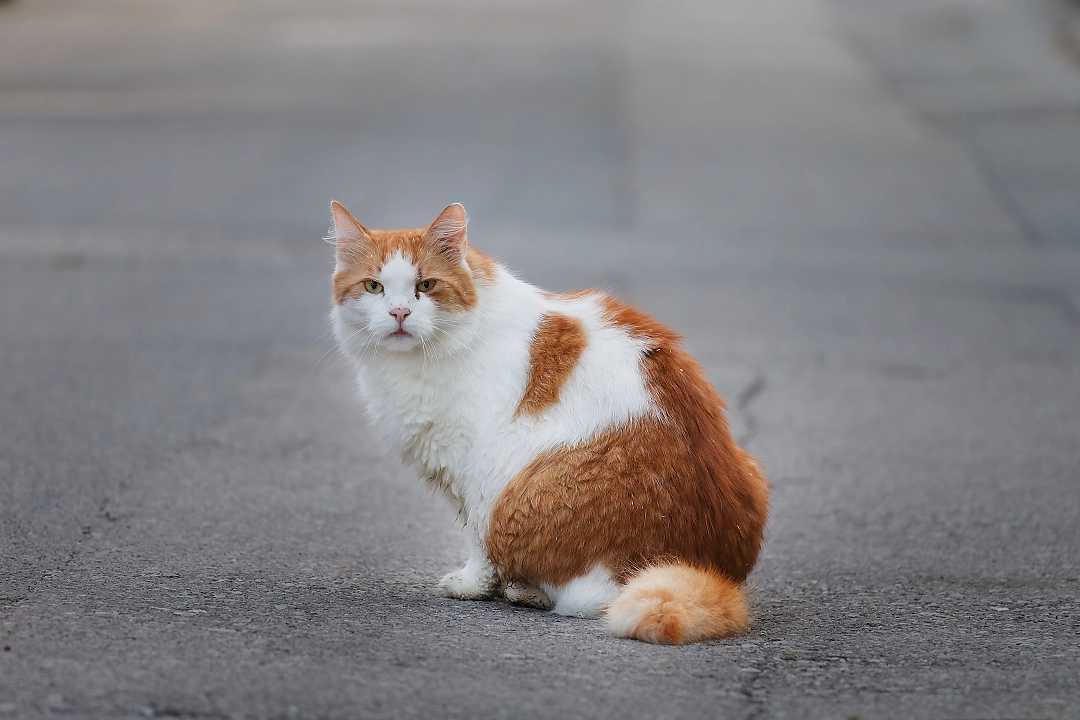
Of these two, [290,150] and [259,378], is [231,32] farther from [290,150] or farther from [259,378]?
[259,378]

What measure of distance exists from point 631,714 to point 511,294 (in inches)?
64.5

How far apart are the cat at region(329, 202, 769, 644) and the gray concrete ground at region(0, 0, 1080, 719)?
6.7 inches

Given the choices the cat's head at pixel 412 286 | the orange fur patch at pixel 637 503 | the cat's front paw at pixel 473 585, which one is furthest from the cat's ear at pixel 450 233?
the cat's front paw at pixel 473 585

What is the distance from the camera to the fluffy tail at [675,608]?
3242mm

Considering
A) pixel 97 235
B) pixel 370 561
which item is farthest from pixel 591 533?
pixel 97 235

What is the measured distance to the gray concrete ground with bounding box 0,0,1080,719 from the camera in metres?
3.11

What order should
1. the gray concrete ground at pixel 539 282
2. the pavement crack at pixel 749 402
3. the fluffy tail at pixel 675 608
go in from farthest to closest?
the pavement crack at pixel 749 402 < the fluffy tail at pixel 675 608 < the gray concrete ground at pixel 539 282

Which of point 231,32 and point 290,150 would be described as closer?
point 290,150

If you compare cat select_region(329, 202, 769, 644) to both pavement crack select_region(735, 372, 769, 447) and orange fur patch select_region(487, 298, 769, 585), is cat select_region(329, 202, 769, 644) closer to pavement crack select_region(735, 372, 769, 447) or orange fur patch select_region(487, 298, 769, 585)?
orange fur patch select_region(487, 298, 769, 585)

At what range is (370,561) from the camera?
4266mm

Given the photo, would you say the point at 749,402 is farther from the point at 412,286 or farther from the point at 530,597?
the point at 412,286

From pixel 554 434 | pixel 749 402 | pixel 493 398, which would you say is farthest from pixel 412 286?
pixel 749 402

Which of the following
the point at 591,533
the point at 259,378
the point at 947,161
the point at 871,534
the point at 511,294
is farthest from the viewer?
the point at 947,161

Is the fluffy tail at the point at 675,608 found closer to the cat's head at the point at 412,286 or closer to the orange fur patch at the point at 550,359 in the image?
the orange fur patch at the point at 550,359
